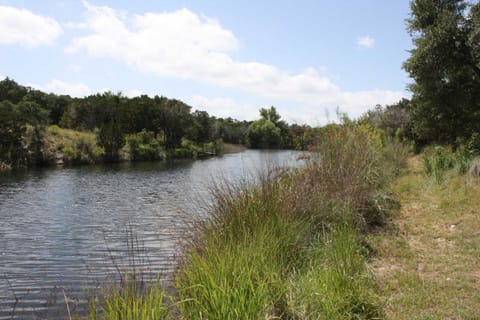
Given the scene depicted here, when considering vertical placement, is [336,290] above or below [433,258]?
above

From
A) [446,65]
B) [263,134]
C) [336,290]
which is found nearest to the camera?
[336,290]

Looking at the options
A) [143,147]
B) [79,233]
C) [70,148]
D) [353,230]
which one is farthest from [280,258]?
[143,147]

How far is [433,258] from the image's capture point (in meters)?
5.78

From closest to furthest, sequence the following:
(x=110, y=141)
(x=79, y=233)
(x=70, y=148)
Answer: (x=79, y=233), (x=70, y=148), (x=110, y=141)

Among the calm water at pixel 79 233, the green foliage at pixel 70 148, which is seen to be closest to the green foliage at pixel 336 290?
the calm water at pixel 79 233

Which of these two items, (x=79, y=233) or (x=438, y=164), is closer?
(x=79, y=233)

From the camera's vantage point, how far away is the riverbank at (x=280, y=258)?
3.23 m

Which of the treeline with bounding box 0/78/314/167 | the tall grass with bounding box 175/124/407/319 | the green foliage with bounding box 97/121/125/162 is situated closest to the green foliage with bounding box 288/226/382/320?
the tall grass with bounding box 175/124/407/319

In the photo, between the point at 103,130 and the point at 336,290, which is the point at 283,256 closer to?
the point at 336,290

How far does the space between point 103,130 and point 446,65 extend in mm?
37006

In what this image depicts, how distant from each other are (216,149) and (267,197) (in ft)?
199

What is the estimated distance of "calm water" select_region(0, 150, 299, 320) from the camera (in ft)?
21.8

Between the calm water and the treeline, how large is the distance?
37.8 feet

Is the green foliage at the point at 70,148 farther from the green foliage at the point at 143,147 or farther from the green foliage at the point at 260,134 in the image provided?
the green foliage at the point at 260,134
